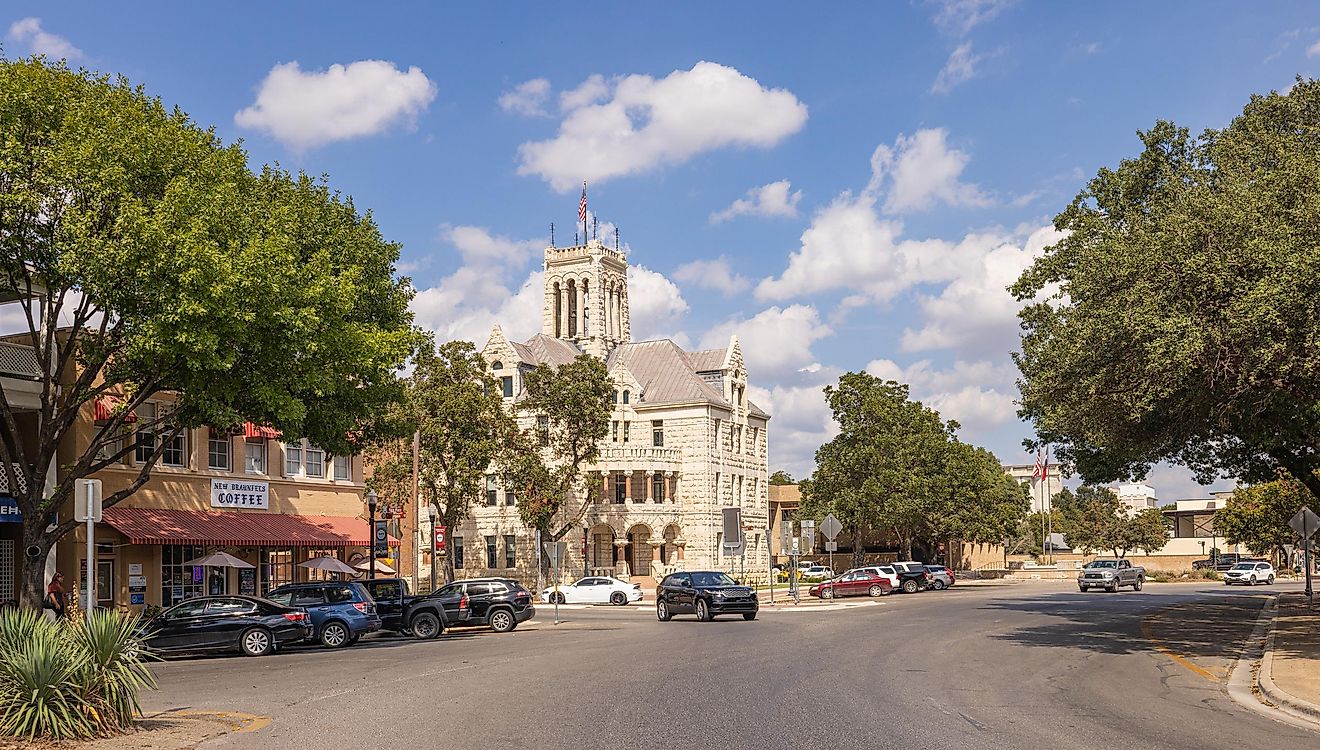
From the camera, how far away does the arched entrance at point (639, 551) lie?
258 feet

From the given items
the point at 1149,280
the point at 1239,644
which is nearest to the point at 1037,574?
the point at 1239,644

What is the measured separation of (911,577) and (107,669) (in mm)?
51974

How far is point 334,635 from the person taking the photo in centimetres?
2964

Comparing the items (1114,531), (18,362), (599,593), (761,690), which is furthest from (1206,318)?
(1114,531)

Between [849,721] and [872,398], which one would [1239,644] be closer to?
[849,721]

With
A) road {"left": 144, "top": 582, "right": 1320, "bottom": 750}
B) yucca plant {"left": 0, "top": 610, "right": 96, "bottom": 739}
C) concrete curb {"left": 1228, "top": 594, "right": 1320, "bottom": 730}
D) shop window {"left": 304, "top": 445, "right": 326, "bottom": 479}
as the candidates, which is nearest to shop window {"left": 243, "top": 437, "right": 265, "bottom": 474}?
shop window {"left": 304, "top": 445, "right": 326, "bottom": 479}

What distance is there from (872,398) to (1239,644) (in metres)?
48.1

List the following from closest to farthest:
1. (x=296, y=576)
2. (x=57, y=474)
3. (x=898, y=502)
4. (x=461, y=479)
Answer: (x=57, y=474) < (x=296, y=576) < (x=461, y=479) < (x=898, y=502)

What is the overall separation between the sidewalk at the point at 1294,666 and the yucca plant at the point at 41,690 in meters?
13.5

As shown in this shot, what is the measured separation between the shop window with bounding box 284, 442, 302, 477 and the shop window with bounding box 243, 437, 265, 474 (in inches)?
41.0

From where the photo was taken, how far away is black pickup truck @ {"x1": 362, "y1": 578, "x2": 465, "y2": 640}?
33.2 metres

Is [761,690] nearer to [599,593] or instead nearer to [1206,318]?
[1206,318]

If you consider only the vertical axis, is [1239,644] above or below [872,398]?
below

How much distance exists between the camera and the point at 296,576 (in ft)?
143
